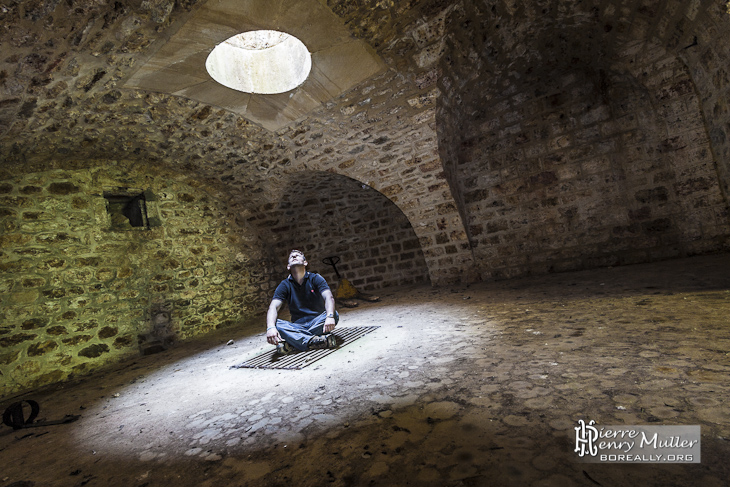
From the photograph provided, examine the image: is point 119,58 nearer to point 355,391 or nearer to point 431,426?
point 355,391

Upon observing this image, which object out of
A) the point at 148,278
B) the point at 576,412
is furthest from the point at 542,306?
the point at 148,278

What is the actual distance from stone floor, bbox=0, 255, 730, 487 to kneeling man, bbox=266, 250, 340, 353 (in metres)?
0.35

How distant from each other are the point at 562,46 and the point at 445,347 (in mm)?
4202

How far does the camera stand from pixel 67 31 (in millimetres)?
2477

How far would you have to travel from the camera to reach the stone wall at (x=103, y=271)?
3.79 metres

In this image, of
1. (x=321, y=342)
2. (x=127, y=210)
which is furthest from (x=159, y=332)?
(x=321, y=342)

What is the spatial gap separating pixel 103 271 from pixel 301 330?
3119mm

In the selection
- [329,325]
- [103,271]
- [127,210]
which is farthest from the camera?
[127,210]

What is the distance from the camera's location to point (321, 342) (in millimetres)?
3100

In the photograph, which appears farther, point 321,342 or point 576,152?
point 576,152

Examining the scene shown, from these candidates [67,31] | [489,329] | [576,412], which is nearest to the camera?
[576,412]

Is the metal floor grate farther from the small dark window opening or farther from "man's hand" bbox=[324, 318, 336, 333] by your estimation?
the small dark window opening

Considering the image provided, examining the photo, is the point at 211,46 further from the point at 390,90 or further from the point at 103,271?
the point at 103,271

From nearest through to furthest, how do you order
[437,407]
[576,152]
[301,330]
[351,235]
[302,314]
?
[437,407] < [301,330] < [302,314] < [576,152] < [351,235]
